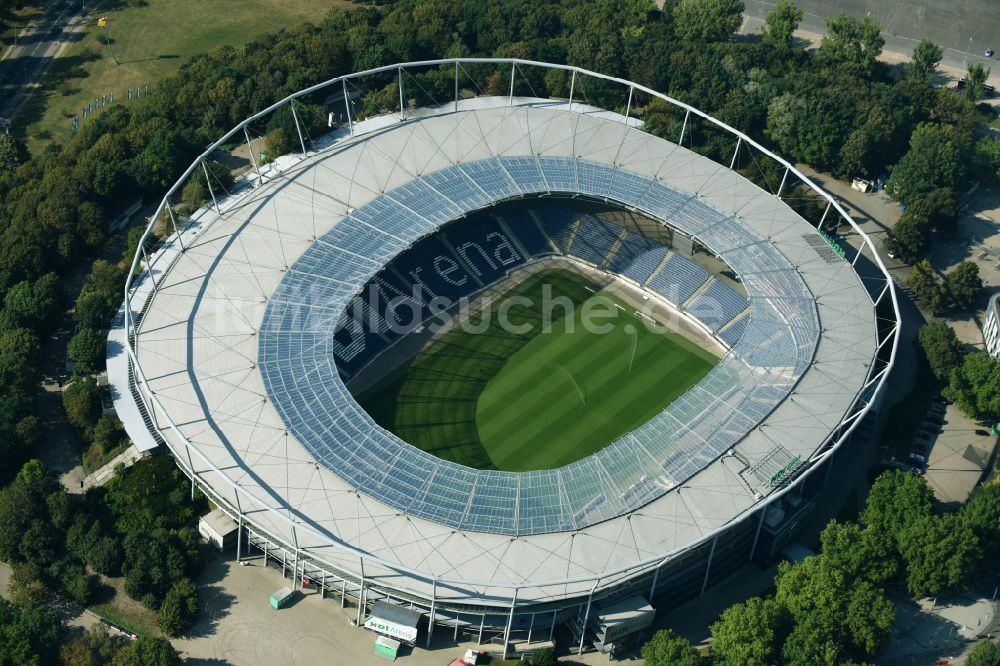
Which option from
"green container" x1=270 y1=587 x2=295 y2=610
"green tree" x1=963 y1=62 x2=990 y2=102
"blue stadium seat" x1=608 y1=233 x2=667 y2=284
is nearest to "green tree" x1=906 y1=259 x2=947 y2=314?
"blue stadium seat" x1=608 y1=233 x2=667 y2=284

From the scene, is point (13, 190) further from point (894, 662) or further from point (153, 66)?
point (894, 662)

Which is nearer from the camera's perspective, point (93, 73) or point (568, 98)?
point (568, 98)

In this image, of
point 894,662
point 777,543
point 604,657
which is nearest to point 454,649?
point 604,657

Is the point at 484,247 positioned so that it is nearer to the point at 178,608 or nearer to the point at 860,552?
the point at 178,608

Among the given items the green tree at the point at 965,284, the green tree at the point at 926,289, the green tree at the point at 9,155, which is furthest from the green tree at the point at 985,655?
the green tree at the point at 9,155

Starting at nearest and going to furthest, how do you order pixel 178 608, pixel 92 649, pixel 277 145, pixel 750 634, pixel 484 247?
pixel 92 649, pixel 750 634, pixel 178 608, pixel 484 247, pixel 277 145

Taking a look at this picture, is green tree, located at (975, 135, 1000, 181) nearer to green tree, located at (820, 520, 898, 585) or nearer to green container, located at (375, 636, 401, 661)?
green tree, located at (820, 520, 898, 585)

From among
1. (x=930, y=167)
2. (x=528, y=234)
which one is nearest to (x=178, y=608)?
(x=528, y=234)
